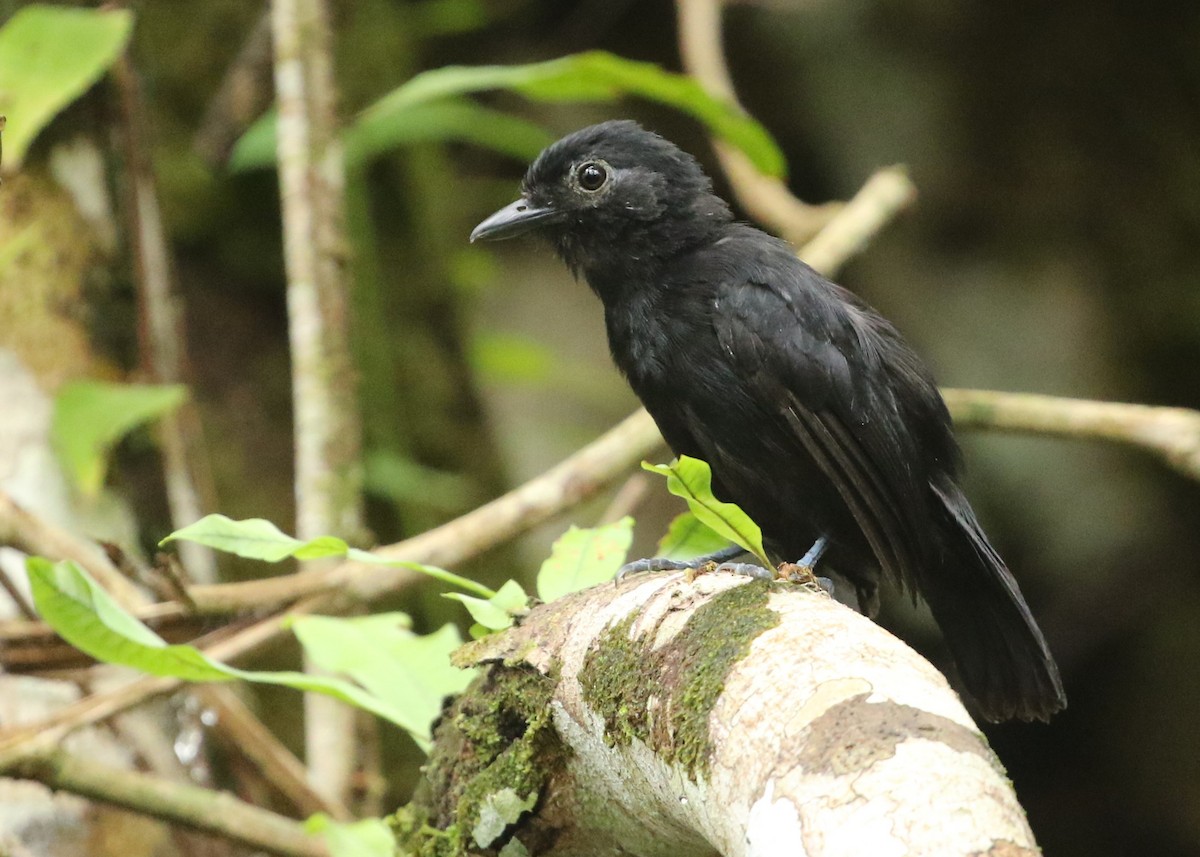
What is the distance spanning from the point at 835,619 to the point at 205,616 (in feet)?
5.89

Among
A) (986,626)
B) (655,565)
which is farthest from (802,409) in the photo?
(986,626)

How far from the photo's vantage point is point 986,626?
9.64ft

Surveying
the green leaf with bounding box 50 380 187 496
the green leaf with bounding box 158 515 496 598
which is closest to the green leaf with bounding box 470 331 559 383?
the green leaf with bounding box 50 380 187 496

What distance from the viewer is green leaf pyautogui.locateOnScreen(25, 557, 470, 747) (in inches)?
76.7

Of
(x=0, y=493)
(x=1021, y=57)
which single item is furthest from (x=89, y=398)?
(x=1021, y=57)

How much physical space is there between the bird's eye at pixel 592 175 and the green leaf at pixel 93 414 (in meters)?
1.14

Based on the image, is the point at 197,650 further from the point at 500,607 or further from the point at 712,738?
the point at 712,738

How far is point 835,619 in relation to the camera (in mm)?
1462

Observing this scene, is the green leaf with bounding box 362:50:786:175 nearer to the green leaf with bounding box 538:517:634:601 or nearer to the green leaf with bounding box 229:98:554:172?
the green leaf with bounding box 229:98:554:172

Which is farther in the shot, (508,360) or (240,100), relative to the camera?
(508,360)

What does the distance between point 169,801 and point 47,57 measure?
1.82 metres

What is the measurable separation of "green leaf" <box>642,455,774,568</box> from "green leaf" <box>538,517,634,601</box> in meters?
0.44

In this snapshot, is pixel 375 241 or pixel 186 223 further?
pixel 375 241

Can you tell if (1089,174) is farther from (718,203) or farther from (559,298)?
(718,203)
